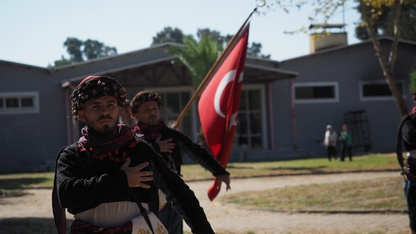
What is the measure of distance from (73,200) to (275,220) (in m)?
7.59

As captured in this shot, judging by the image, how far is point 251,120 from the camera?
32219 millimetres

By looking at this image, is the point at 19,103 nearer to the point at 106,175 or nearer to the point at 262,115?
the point at 262,115

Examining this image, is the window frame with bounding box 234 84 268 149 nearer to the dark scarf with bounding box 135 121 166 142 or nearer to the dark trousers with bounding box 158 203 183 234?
the dark scarf with bounding box 135 121 166 142

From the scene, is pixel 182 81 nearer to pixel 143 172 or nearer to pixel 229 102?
pixel 229 102

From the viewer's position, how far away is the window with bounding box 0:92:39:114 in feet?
93.1

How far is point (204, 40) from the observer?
27094 millimetres

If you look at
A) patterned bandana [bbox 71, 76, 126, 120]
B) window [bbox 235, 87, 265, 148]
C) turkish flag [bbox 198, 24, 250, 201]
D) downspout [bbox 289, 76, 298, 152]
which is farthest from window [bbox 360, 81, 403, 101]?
patterned bandana [bbox 71, 76, 126, 120]

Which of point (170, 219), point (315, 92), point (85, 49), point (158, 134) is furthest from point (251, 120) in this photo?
point (85, 49)

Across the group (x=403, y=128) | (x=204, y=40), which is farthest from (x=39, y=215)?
(x=204, y=40)

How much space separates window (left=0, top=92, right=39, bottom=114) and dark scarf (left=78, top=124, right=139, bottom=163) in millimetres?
26257

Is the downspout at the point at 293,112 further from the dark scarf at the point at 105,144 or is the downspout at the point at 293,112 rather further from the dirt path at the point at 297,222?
the dark scarf at the point at 105,144

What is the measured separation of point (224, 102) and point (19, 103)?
23051mm

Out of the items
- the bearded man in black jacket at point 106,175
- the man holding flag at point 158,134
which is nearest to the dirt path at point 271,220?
the man holding flag at point 158,134

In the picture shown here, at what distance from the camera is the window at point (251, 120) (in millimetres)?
32156
